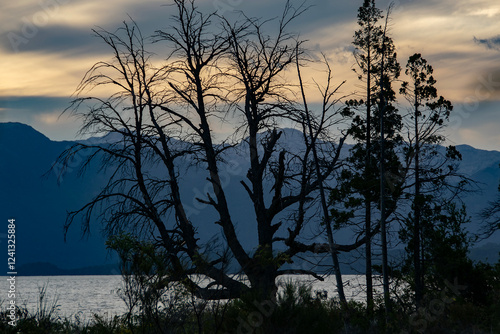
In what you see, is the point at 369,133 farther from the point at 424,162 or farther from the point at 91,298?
the point at 91,298

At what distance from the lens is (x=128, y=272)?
9773mm

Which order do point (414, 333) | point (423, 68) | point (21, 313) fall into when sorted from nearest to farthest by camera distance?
point (21, 313) < point (414, 333) < point (423, 68)

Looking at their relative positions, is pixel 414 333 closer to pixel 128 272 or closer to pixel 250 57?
pixel 128 272

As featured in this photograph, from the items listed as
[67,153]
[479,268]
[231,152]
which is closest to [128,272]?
[67,153]

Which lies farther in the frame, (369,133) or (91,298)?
(91,298)

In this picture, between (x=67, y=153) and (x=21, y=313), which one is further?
(x=67, y=153)

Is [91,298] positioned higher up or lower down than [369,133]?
lower down

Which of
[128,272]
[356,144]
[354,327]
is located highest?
[356,144]

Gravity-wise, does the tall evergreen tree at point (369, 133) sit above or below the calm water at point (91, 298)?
above

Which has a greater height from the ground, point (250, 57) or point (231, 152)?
point (250, 57)

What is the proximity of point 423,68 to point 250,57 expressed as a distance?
11373mm

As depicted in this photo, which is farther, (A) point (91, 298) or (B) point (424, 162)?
(A) point (91, 298)

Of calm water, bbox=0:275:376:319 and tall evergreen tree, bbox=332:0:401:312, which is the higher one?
tall evergreen tree, bbox=332:0:401:312

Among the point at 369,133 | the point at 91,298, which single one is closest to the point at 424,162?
the point at 369,133
